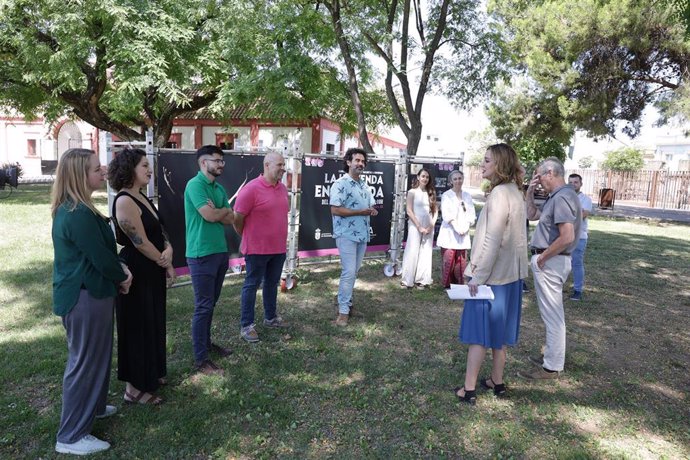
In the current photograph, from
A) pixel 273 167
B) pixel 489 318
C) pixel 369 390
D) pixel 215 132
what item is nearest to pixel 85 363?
pixel 369 390

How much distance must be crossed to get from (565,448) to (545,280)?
1325 millimetres

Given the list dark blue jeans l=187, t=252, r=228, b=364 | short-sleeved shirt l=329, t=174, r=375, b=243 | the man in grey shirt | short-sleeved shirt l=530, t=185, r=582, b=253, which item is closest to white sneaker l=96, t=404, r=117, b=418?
dark blue jeans l=187, t=252, r=228, b=364

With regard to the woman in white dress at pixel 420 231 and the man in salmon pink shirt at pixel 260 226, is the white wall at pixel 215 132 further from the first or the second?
the man in salmon pink shirt at pixel 260 226

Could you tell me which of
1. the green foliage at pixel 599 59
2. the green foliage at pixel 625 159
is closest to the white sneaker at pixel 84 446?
the green foliage at pixel 599 59

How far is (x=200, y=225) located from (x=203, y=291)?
543 mm

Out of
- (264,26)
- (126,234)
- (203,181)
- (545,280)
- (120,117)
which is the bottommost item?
(545,280)

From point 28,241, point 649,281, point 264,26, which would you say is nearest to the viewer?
point 649,281

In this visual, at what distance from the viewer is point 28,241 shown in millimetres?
9242

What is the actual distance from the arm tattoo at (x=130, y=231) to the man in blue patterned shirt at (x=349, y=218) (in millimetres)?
2406

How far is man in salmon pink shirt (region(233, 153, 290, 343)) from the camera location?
4504 millimetres

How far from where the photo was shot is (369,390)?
12.6 feet

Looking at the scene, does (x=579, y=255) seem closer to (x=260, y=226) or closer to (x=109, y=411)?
(x=260, y=226)

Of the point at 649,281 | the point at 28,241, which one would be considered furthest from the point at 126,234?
the point at 649,281

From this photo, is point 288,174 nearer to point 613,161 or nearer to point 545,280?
point 545,280
